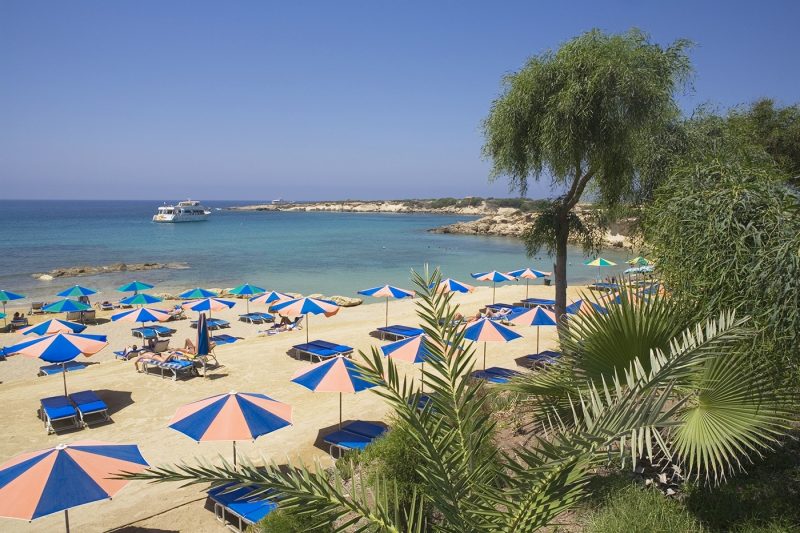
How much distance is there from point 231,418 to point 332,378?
2.33 meters

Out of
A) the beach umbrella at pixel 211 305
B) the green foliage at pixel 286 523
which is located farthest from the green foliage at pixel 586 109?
the beach umbrella at pixel 211 305

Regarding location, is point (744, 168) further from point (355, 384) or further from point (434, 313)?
point (355, 384)

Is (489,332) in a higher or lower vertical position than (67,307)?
higher

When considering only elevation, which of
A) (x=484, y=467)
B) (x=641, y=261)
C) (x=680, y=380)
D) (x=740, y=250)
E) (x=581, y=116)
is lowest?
(x=484, y=467)

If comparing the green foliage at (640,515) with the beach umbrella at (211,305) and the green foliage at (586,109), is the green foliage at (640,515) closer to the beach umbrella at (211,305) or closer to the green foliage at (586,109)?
the green foliage at (586,109)

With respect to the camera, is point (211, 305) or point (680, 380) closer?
point (680, 380)

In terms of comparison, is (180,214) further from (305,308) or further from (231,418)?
(231,418)

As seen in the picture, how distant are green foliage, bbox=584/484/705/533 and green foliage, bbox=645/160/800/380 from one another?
148 centimetres

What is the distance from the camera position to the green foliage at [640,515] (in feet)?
14.3

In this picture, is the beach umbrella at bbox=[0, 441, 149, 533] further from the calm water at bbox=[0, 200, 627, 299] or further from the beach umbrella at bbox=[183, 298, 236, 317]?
the calm water at bbox=[0, 200, 627, 299]

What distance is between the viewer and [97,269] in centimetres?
4244

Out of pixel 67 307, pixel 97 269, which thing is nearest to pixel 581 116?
pixel 67 307

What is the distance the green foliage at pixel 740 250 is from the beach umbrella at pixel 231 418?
18.4 feet

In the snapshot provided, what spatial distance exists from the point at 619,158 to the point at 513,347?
7576 millimetres
